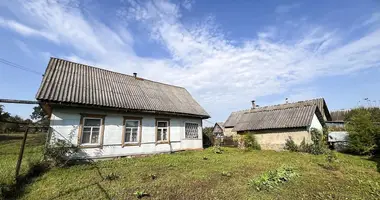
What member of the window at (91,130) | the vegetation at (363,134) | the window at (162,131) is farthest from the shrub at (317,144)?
the window at (91,130)

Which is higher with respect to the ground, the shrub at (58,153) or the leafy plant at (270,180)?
the shrub at (58,153)

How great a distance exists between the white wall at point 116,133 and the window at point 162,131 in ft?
1.24

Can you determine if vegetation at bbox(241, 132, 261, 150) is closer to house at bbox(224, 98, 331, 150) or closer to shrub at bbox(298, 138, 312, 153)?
house at bbox(224, 98, 331, 150)

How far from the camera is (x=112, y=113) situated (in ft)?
37.3

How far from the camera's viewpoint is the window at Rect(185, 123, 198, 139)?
1555cm

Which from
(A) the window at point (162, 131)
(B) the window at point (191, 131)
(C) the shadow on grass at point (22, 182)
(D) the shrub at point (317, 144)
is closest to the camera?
(C) the shadow on grass at point (22, 182)

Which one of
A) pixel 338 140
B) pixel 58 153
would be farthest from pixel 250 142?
pixel 58 153

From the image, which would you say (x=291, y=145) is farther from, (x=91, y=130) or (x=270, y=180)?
(x=91, y=130)

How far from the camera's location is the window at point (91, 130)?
10.2 metres

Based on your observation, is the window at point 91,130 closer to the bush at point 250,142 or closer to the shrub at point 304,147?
the bush at point 250,142

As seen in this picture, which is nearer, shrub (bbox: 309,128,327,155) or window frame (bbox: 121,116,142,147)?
window frame (bbox: 121,116,142,147)

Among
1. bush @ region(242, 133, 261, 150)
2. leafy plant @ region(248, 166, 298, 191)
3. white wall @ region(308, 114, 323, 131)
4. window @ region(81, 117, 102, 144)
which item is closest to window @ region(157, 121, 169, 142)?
window @ region(81, 117, 102, 144)

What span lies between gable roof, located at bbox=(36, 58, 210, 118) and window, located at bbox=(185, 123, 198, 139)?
105 cm

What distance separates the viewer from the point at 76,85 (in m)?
11.2
